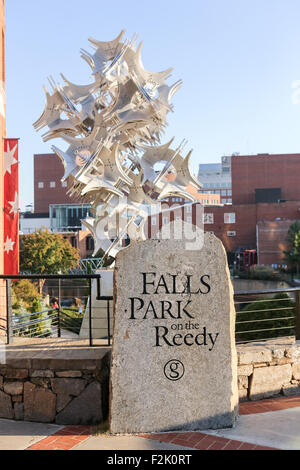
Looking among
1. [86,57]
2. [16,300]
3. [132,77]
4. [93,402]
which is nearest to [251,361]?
[93,402]

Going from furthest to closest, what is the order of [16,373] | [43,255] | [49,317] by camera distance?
[43,255]
[49,317]
[16,373]

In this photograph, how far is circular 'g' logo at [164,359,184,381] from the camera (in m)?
5.23

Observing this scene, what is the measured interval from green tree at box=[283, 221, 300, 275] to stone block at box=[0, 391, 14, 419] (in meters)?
47.1

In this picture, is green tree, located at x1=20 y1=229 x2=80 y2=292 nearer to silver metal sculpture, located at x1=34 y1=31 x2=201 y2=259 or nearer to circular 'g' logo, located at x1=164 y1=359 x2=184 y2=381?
silver metal sculpture, located at x1=34 y1=31 x2=201 y2=259

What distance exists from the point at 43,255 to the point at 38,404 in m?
36.3

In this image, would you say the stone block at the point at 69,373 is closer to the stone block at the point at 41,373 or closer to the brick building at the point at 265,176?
the stone block at the point at 41,373

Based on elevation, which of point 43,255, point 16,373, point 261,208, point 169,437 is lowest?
point 169,437

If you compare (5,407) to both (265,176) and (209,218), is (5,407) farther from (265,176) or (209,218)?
(265,176)

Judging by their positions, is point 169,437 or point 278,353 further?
point 278,353

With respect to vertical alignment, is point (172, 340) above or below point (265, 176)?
below

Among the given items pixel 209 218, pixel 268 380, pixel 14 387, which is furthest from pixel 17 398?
pixel 209 218

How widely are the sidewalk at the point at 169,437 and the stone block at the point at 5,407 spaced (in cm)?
12

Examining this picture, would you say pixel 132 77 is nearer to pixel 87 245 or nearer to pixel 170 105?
pixel 170 105

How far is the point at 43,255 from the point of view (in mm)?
41000
